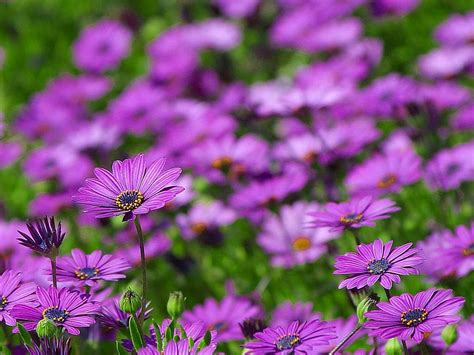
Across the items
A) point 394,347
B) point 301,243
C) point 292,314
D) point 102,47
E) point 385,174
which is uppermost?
point 102,47

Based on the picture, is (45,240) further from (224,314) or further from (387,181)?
(387,181)

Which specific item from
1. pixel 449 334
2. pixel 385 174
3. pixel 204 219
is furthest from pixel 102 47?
pixel 449 334

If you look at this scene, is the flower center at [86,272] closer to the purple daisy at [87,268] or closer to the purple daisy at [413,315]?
the purple daisy at [87,268]

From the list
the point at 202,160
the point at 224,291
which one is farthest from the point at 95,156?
the point at 224,291

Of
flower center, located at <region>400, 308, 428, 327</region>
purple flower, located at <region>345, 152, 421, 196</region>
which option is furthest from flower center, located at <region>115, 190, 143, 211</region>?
purple flower, located at <region>345, 152, 421, 196</region>

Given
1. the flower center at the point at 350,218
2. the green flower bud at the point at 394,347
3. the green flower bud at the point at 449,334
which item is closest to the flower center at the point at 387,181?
the flower center at the point at 350,218
